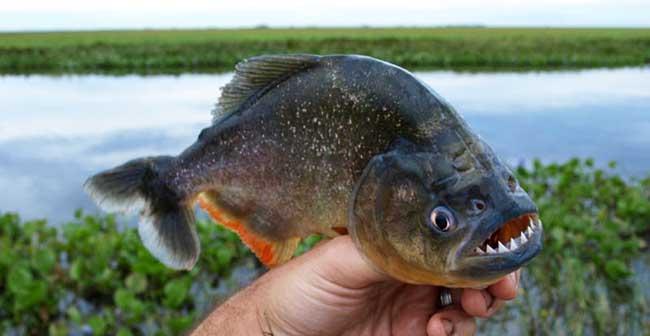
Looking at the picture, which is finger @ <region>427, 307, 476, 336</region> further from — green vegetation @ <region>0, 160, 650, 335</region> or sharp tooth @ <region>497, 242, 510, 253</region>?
green vegetation @ <region>0, 160, 650, 335</region>

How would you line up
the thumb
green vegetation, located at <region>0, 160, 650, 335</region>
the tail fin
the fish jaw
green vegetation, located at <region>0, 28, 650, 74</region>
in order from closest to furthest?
1. the fish jaw
2. the thumb
3. the tail fin
4. green vegetation, located at <region>0, 160, 650, 335</region>
5. green vegetation, located at <region>0, 28, 650, 74</region>

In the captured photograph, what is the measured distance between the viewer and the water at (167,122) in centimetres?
1281

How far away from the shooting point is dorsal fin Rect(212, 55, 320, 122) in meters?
2.02

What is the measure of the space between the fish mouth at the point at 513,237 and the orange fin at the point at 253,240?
70cm

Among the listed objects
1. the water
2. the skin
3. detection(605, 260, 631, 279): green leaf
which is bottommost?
the water

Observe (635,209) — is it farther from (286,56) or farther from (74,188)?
(74,188)

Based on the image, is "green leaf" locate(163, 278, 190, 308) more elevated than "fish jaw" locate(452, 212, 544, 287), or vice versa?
"fish jaw" locate(452, 212, 544, 287)

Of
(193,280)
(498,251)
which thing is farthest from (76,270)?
(498,251)

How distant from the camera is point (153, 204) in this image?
7.10 feet

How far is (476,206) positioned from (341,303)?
0.84 m

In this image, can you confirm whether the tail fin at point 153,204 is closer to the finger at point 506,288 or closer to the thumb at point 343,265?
the thumb at point 343,265

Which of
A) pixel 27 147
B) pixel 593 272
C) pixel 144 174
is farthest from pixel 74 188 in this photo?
pixel 144 174

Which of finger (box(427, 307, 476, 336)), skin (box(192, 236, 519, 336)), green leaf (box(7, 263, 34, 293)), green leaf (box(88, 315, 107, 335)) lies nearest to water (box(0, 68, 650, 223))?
green leaf (box(7, 263, 34, 293))

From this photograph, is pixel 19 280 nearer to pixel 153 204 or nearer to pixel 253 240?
pixel 153 204
